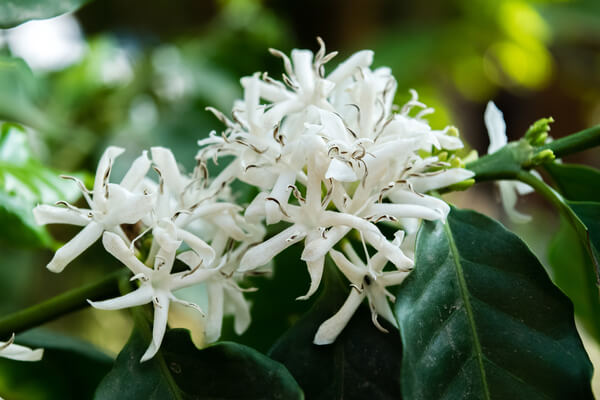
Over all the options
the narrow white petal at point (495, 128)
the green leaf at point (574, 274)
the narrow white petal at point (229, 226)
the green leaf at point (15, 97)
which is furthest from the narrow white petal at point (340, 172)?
the green leaf at point (15, 97)

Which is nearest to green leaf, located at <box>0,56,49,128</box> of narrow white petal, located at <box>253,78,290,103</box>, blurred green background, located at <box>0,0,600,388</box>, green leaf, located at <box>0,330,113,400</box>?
blurred green background, located at <box>0,0,600,388</box>

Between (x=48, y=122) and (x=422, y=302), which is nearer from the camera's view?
(x=422, y=302)

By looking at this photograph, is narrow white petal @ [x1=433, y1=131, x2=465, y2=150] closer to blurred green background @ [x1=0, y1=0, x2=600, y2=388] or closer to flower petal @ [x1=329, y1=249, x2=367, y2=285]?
flower petal @ [x1=329, y1=249, x2=367, y2=285]

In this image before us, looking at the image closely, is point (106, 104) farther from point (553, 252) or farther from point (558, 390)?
point (558, 390)

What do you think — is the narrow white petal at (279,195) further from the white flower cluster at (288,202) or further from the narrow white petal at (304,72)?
the narrow white petal at (304,72)

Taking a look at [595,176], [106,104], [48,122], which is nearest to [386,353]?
[595,176]

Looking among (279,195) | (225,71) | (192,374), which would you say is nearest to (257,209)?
(279,195)
